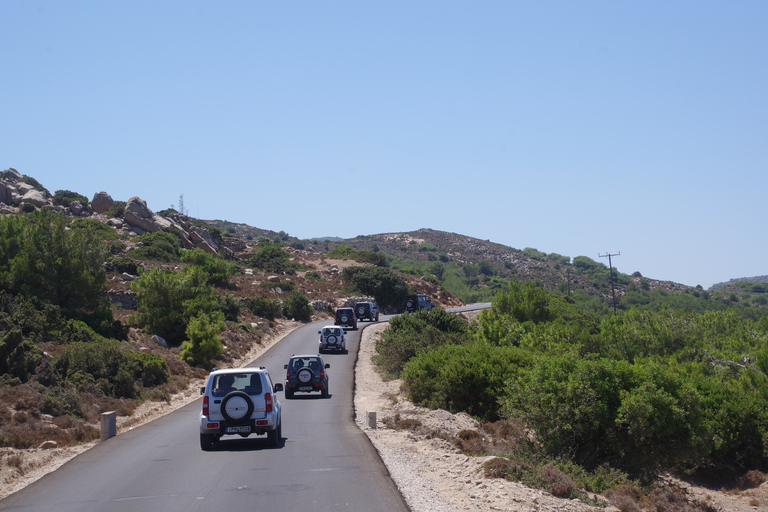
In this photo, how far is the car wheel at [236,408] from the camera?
13477 millimetres

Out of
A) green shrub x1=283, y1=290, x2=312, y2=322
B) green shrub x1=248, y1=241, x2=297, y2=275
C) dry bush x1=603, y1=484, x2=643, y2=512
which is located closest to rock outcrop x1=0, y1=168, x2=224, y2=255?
green shrub x1=248, y1=241, x2=297, y2=275

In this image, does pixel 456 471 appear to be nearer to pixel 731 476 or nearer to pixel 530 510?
pixel 530 510

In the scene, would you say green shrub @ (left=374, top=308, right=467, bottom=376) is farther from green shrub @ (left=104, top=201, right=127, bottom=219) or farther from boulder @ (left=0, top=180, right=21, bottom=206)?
boulder @ (left=0, top=180, right=21, bottom=206)

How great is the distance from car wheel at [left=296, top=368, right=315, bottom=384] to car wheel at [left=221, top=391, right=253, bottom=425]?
11.2 metres

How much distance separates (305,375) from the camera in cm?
2475

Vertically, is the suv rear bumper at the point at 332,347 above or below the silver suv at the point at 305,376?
above

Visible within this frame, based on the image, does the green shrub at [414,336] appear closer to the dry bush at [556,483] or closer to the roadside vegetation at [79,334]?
the roadside vegetation at [79,334]

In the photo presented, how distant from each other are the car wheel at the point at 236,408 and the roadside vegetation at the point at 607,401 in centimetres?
556

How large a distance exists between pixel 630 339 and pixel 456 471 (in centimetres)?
2526

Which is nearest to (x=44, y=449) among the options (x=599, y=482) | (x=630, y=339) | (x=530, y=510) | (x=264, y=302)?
(x=530, y=510)

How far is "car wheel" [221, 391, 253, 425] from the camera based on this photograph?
13477 millimetres

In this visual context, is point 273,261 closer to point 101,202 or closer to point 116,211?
point 116,211

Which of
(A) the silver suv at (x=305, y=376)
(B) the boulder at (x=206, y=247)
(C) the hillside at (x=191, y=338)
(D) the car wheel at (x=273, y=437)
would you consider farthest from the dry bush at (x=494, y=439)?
(B) the boulder at (x=206, y=247)

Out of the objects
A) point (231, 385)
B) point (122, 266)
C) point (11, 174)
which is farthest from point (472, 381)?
point (11, 174)
